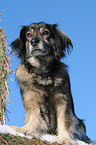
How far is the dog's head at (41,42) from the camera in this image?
496 cm

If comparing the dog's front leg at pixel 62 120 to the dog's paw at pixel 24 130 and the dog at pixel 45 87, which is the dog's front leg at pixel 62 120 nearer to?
the dog at pixel 45 87

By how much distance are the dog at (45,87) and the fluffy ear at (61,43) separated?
0.06 feet

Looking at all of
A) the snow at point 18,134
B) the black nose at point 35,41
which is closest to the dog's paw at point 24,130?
the snow at point 18,134

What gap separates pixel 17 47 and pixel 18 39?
6.4 inches

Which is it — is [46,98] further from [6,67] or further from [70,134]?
[6,67]

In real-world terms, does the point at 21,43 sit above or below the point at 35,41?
above

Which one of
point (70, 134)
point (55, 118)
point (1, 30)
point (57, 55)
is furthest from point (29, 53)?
point (1, 30)

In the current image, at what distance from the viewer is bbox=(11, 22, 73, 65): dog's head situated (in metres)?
4.96

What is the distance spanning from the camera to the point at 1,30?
7.02 metres

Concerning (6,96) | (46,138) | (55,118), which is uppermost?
(6,96)

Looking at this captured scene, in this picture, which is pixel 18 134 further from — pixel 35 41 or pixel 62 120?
pixel 35 41

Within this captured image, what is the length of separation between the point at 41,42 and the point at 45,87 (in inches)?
31.7

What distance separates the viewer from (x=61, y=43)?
18.5 feet

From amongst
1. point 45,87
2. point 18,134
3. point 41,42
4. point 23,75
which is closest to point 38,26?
point 41,42
